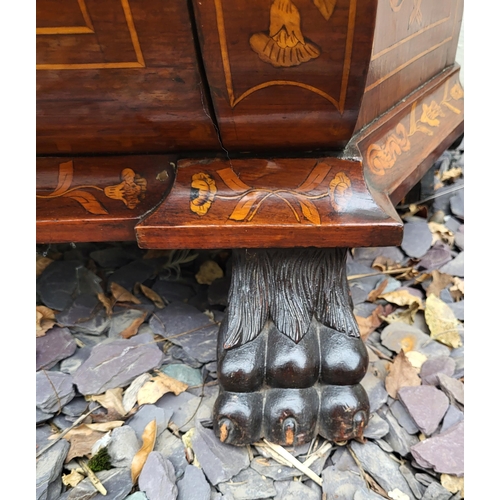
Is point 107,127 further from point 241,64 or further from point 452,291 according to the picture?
point 452,291

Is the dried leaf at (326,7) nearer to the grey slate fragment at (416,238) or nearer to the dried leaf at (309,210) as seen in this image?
the dried leaf at (309,210)

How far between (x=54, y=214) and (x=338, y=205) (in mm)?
406

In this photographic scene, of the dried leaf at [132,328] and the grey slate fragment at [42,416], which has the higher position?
the dried leaf at [132,328]

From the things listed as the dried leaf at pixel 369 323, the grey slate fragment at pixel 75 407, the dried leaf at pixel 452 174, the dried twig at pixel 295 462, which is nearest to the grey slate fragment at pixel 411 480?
the dried twig at pixel 295 462

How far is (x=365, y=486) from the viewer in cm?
55

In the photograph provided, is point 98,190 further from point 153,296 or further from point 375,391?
point 375,391

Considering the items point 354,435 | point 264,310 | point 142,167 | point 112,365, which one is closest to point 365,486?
point 354,435

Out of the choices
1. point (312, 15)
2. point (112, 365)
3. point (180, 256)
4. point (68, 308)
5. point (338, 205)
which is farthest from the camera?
point (180, 256)

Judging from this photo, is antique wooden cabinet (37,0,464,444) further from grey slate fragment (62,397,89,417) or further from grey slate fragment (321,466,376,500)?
grey slate fragment (62,397,89,417)

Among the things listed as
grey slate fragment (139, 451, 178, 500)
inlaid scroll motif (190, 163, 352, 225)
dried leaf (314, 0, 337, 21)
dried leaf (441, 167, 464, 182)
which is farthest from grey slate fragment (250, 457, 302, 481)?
dried leaf (441, 167, 464, 182)

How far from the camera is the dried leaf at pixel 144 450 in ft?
1.82

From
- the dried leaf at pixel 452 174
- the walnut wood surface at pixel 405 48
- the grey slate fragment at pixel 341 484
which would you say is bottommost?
the grey slate fragment at pixel 341 484

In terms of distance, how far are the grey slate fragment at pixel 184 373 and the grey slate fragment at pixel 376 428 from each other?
10.0 inches

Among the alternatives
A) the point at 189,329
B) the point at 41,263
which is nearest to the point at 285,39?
the point at 189,329
